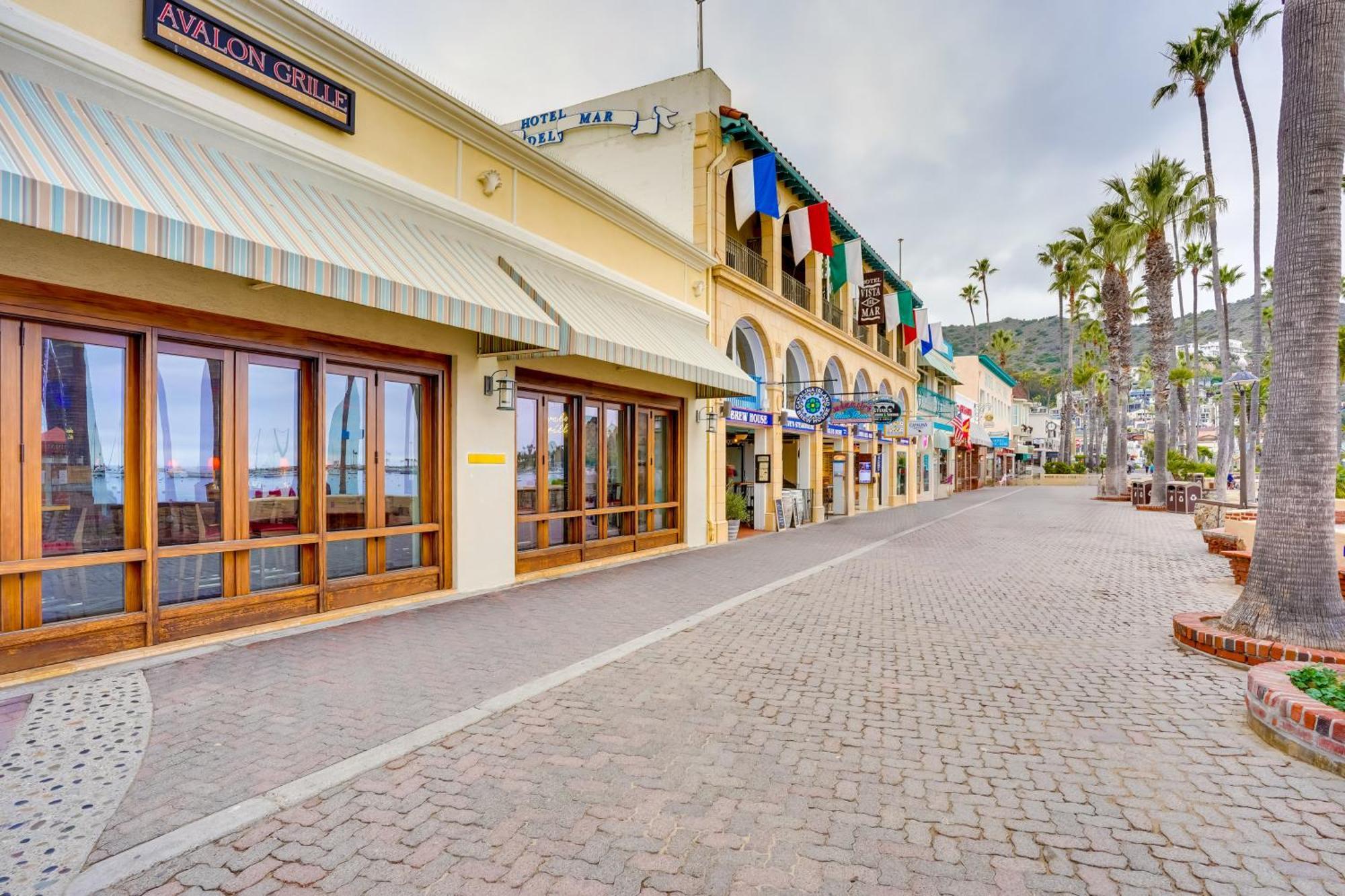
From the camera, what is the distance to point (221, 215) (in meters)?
4.86

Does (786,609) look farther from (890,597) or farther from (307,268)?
(307,268)

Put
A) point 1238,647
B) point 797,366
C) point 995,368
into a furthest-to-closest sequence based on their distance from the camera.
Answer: point 995,368 < point 797,366 < point 1238,647

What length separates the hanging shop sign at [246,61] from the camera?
5289 mm

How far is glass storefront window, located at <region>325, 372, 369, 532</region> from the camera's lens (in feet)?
22.6

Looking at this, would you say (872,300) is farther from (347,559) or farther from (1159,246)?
(347,559)

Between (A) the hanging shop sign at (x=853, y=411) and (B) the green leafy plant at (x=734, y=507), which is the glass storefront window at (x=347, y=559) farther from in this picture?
(A) the hanging shop sign at (x=853, y=411)

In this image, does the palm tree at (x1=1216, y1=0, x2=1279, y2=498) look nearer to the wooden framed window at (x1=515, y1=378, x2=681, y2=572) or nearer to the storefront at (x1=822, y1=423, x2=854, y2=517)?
the storefront at (x1=822, y1=423, x2=854, y2=517)

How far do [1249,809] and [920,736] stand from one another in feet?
5.00

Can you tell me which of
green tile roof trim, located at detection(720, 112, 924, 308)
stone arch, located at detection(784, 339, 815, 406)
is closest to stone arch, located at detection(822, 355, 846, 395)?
stone arch, located at detection(784, 339, 815, 406)

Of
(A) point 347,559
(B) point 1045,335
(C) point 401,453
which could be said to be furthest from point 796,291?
(B) point 1045,335

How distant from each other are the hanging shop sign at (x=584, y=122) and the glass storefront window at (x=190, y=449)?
9.47 metres

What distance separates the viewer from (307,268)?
17.0ft

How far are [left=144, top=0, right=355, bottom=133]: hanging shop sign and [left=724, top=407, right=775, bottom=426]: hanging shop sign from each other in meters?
9.12

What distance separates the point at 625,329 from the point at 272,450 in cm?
475
